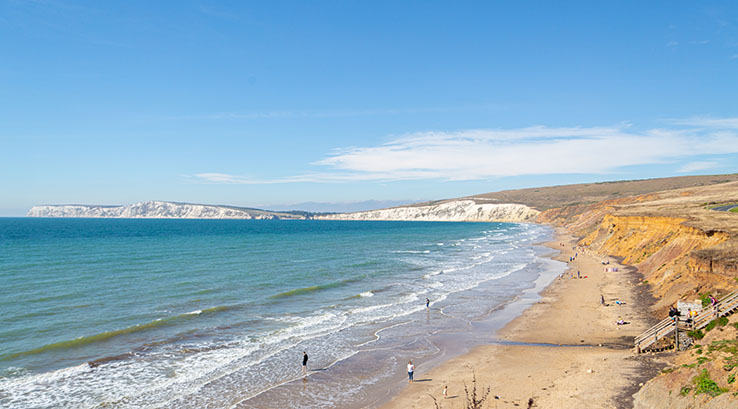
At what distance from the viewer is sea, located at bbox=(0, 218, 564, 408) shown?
58.2 ft

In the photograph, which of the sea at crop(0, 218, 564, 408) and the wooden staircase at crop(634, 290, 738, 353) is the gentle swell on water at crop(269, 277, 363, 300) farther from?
the wooden staircase at crop(634, 290, 738, 353)

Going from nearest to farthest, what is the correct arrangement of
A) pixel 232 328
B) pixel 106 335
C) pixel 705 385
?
pixel 705 385, pixel 106 335, pixel 232 328

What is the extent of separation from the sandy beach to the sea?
1.29 meters

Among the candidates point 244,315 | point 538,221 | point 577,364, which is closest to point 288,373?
point 244,315

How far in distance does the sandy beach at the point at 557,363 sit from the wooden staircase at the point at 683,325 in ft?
3.17

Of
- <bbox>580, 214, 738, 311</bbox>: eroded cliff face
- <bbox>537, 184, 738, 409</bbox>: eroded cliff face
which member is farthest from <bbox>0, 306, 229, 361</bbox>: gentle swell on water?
<bbox>580, 214, 738, 311</bbox>: eroded cliff face

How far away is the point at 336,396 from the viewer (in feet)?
57.2

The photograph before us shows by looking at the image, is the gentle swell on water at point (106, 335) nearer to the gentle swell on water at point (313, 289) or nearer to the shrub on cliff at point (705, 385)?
the gentle swell on water at point (313, 289)

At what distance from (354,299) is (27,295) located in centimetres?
2397

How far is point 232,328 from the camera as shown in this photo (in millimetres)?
26250

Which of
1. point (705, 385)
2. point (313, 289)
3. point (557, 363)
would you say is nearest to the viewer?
point (705, 385)

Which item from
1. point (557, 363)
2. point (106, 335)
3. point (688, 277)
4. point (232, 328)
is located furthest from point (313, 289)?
point (688, 277)

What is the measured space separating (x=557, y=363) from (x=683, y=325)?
18.8 ft

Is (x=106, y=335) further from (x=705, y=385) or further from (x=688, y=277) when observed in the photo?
(x=688, y=277)
